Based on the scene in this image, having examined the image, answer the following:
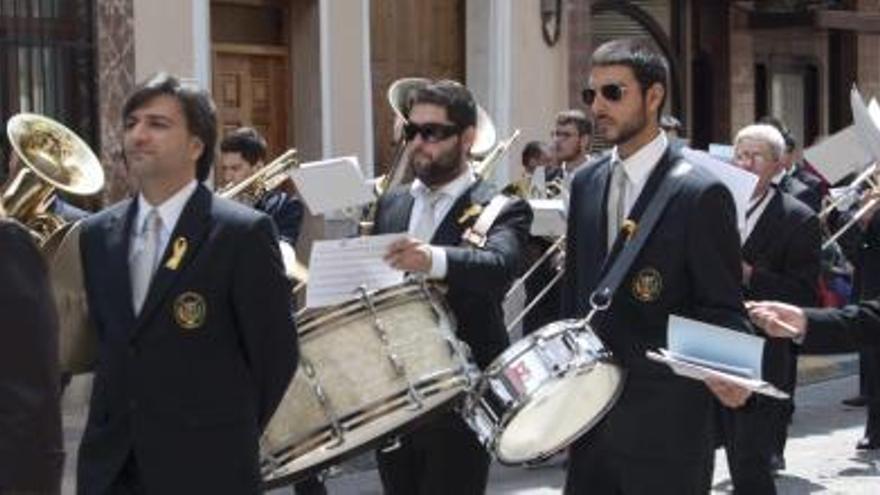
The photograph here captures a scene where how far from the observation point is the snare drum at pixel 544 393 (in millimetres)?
4914

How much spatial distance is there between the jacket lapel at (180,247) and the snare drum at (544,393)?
3.12 ft

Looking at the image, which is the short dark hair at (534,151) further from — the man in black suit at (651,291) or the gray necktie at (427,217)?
the man in black suit at (651,291)

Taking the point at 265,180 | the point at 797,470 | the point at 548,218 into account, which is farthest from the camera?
the point at 548,218

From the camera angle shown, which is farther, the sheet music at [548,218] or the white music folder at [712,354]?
the sheet music at [548,218]

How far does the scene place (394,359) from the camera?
5395 millimetres

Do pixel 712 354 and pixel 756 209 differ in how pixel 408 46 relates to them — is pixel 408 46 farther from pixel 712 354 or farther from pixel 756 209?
pixel 712 354

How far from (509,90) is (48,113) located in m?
5.12

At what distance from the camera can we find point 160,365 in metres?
4.57

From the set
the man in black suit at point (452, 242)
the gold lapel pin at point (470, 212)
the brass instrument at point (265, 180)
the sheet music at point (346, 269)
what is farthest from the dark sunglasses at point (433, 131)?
the brass instrument at point (265, 180)

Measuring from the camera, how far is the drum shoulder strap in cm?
589

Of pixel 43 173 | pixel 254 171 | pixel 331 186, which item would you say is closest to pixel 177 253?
pixel 43 173

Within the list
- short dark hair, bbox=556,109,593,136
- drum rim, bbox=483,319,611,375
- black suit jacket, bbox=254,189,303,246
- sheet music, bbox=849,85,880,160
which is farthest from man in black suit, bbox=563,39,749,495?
short dark hair, bbox=556,109,593,136

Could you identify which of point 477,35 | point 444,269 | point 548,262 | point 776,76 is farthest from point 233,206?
point 776,76

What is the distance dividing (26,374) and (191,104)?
35.4 inches
